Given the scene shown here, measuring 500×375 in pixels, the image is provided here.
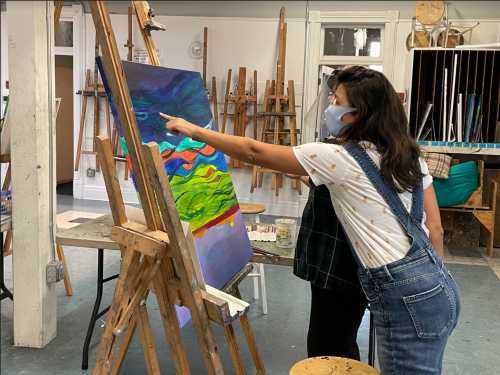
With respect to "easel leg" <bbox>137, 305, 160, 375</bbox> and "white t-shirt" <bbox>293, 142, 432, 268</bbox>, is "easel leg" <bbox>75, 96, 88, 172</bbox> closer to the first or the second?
"easel leg" <bbox>137, 305, 160, 375</bbox>

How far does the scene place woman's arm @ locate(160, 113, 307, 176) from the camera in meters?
1.39

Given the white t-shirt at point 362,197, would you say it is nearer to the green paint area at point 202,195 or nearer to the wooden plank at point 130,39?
the green paint area at point 202,195

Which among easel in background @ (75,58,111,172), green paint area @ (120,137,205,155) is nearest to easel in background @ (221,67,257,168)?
easel in background @ (75,58,111,172)

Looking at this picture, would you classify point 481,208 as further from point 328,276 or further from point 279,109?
point 328,276

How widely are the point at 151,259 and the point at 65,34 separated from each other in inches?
243

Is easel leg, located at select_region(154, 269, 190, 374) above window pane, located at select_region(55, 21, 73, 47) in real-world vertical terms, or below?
below

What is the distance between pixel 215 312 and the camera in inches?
60.5

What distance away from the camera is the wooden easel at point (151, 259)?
1453 millimetres

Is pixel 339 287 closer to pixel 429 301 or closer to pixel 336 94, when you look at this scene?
pixel 429 301

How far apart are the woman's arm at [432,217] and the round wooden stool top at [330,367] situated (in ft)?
1.48

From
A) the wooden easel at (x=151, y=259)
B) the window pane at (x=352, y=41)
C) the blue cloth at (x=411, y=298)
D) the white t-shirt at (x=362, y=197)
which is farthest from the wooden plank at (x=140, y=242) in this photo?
the window pane at (x=352, y=41)

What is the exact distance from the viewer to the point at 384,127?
1.40 meters

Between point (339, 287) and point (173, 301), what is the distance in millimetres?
529

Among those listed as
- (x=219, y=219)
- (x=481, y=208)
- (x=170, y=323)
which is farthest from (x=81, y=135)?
(x=170, y=323)
